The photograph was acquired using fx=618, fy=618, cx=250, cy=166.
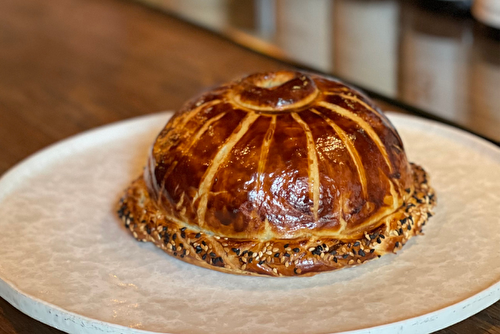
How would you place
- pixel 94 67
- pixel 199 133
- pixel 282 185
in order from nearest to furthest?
pixel 282 185
pixel 199 133
pixel 94 67

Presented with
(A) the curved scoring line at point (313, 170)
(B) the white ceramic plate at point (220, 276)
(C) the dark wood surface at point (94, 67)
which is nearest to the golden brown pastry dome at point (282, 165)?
(A) the curved scoring line at point (313, 170)

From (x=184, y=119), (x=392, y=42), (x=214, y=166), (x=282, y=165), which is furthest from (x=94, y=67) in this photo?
(x=282, y=165)

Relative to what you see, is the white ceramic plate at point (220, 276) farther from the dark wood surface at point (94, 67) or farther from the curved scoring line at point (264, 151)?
the dark wood surface at point (94, 67)

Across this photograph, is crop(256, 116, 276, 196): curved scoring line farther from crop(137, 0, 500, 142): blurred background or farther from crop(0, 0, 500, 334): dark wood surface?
crop(0, 0, 500, 334): dark wood surface

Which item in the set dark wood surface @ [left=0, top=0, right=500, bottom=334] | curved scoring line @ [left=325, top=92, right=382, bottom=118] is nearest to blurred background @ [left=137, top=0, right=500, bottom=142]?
dark wood surface @ [left=0, top=0, right=500, bottom=334]

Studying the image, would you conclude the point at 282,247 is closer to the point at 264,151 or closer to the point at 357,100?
the point at 264,151

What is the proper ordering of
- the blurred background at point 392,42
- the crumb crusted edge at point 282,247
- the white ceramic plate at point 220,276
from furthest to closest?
the blurred background at point 392,42
the crumb crusted edge at point 282,247
the white ceramic plate at point 220,276
